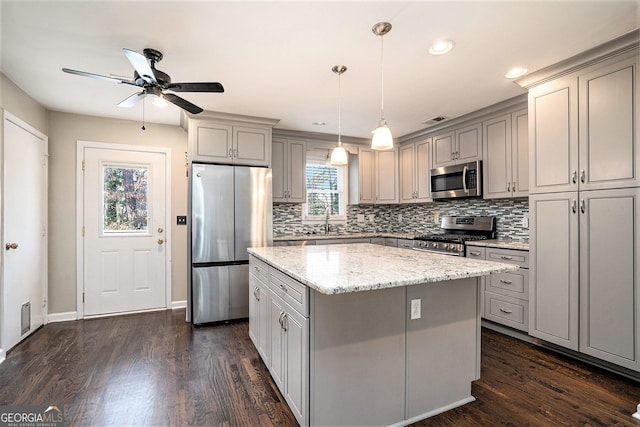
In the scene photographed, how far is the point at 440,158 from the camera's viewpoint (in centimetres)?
415

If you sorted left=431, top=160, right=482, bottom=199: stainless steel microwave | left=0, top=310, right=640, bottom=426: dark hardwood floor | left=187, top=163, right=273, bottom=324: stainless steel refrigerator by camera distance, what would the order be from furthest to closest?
1. left=431, top=160, right=482, bottom=199: stainless steel microwave
2. left=187, top=163, right=273, bottom=324: stainless steel refrigerator
3. left=0, top=310, right=640, bottom=426: dark hardwood floor

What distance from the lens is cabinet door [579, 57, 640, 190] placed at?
2.14 m

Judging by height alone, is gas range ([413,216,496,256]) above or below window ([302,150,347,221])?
below

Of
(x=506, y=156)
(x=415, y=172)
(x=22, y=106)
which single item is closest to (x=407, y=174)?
(x=415, y=172)

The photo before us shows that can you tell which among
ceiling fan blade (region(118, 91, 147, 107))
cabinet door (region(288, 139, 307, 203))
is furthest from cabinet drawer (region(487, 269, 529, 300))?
ceiling fan blade (region(118, 91, 147, 107))

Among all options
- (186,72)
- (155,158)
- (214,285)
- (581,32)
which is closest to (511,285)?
(581,32)

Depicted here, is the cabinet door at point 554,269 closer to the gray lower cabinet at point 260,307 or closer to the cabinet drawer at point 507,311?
the cabinet drawer at point 507,311

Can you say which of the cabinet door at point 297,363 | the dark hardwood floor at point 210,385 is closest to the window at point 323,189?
the dark hardwood floor at point 210,385

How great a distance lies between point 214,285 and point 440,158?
3.24 m

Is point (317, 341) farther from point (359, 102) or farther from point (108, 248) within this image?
point (108, 248)

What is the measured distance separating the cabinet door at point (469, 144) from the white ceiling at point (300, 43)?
551 millimetres

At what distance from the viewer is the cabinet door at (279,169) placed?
4.24m

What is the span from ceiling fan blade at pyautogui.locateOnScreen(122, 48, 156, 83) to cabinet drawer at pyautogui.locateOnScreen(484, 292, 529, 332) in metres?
3.53

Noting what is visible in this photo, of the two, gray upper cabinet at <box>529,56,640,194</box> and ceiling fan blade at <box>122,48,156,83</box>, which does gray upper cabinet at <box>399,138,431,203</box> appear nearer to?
gray upper cabinet at <box>529,56,640,194</box>
